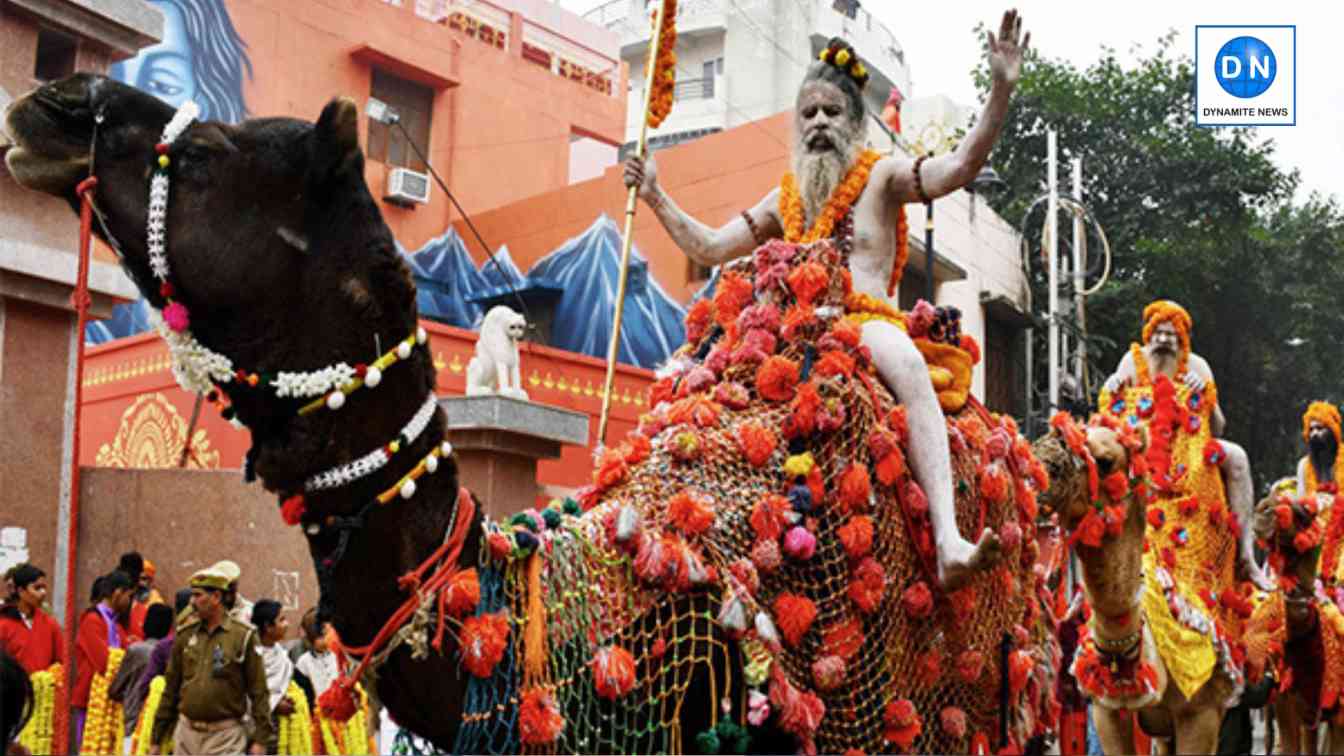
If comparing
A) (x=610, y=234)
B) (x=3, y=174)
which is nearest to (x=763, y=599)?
(x=3, y=174)

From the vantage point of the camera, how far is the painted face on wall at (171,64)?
19.2 metres

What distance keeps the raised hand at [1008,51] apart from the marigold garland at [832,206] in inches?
22.6

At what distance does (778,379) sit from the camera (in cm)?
422

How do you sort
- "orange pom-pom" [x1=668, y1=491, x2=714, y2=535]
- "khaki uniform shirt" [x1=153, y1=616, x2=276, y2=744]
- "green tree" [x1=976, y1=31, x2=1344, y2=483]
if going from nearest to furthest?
"orange pom-pom" [x1=668, y1=491, x2=714, y2=535] → "khaki uniform shirt" [x1=153, y1=616, x2=276, y2=744] → "green tree" [x1=976, y1=31, x2=1344, y2=483]

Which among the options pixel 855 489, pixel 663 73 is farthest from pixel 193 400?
pixel 855 489

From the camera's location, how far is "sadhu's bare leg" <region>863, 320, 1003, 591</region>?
414 cm

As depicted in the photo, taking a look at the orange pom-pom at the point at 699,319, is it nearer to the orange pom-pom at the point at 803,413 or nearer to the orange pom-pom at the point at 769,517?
the orange pom-pom at the point at 803,413

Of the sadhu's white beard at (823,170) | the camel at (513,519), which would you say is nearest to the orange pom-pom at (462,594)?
the camel at (513,519)

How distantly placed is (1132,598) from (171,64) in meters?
16.8

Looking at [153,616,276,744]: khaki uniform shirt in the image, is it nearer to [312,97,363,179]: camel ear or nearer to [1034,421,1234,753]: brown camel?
[1034,421,1234,753]: brown camel

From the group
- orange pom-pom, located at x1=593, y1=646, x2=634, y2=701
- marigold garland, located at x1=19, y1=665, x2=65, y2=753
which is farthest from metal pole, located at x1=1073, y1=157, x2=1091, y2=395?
orange pom-pom, located at x1=593, y1=646, x2=634, y2=701

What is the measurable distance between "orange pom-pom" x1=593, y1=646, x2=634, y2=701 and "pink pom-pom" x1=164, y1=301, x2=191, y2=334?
4.13 feet

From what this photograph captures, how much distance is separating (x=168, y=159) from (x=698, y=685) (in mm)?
1810

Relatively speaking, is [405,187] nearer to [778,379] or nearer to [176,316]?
[778,379]
